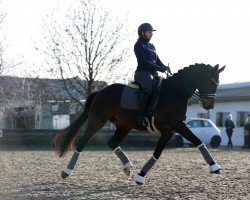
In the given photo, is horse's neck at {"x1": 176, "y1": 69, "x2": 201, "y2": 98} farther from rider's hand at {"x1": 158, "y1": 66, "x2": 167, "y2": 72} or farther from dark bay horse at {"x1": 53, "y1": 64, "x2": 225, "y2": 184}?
rider's hand at {"x1": 158, "y1": 66, "x2": 167, "y2": 72}

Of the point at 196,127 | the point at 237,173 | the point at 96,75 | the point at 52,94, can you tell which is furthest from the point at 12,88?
the point at 237,173

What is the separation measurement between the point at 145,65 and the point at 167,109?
101 cm

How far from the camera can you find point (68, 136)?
1141 cm

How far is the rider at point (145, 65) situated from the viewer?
1018 centimetres

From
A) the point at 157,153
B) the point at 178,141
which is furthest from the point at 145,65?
the point at 178,141

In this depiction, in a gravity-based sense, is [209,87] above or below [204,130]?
above

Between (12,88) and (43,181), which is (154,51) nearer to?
(43,181)

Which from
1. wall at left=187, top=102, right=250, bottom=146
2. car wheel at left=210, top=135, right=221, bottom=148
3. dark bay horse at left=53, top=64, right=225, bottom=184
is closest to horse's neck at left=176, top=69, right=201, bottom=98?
dark bay horse at left=53, top=64, right=225, bottom=184

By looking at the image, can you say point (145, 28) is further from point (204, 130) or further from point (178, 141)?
point (204, 130)

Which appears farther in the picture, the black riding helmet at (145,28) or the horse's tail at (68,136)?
the horse's tail at (68,136)

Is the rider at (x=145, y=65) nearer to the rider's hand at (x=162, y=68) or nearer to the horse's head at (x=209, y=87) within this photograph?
the rider's hand at (x=162, y=68)

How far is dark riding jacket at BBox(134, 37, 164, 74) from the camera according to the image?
10.2m

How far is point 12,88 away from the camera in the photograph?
4159 centimetres

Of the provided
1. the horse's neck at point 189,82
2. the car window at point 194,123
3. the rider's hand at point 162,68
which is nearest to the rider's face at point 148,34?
the rider's hand at point 162,68
